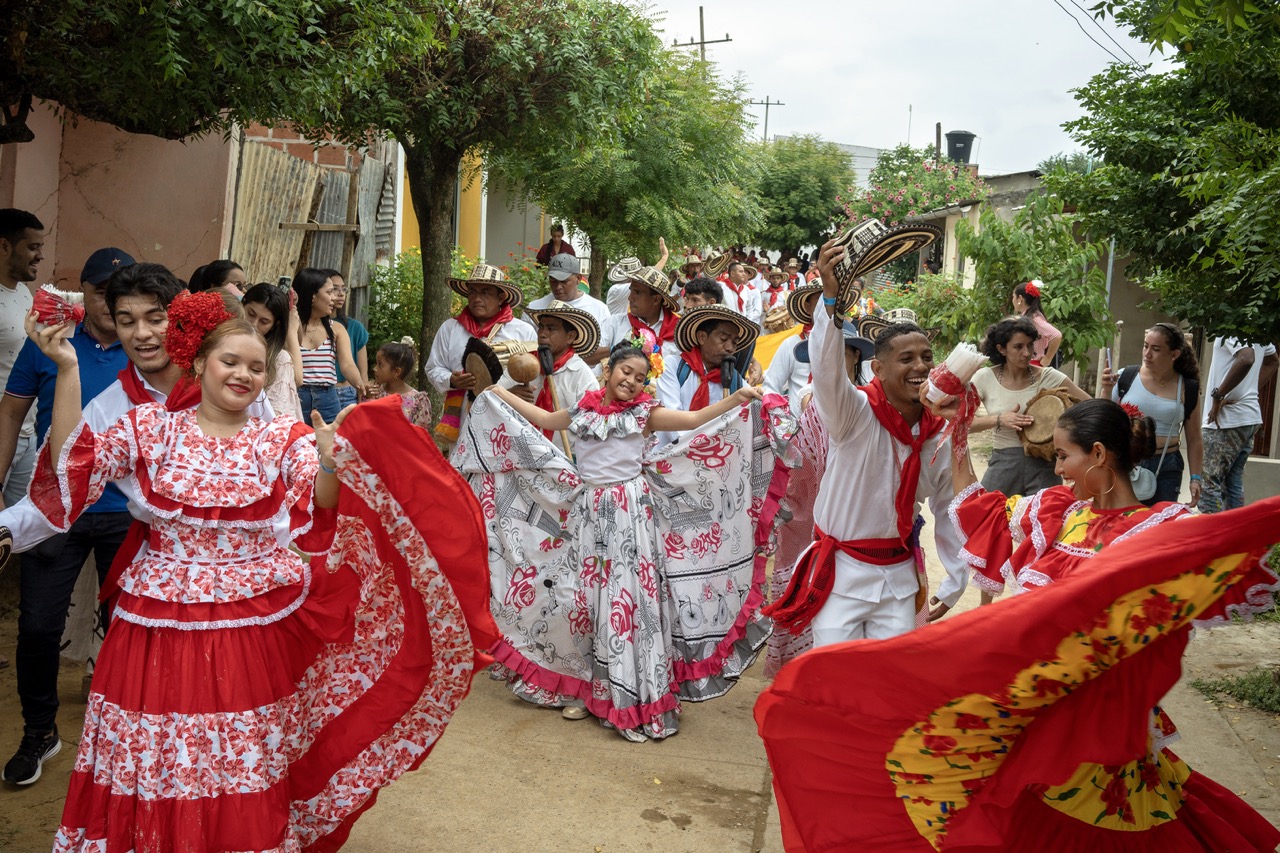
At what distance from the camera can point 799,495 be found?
6.58m

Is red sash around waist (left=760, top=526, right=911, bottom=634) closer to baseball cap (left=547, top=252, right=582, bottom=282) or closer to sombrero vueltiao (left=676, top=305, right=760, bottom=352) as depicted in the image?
sombrero vueltiao (left=676, top=305, right=760, bottom=352)

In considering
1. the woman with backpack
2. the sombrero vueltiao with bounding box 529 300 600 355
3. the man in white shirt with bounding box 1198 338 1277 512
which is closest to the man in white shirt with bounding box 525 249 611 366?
the sombrero vueltiao with bounding box 529 300 600 355

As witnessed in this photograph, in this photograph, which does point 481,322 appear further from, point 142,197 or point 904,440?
point 904,440

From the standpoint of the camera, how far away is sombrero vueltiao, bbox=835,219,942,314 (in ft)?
13.5

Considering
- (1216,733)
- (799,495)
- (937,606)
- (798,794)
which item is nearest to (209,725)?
(798,794)

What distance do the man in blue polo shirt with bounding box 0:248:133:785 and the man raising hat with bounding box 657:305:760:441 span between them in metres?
3.21

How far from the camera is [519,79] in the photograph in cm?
1012

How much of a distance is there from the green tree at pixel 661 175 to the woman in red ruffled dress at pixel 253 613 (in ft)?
44.1

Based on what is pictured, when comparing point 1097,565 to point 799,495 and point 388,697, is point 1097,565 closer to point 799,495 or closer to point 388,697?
point 388,697

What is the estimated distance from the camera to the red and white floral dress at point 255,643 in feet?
11.8

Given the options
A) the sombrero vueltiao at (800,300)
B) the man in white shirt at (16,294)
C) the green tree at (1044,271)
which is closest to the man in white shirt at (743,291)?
the green tree at (1044,271)

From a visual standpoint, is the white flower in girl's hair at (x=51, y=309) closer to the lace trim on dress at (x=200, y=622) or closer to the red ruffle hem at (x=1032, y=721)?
the lace trim on dress at (x=200, y=622)

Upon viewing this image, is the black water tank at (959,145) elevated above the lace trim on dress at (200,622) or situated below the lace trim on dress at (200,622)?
above

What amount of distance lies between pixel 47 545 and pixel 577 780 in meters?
2.42
